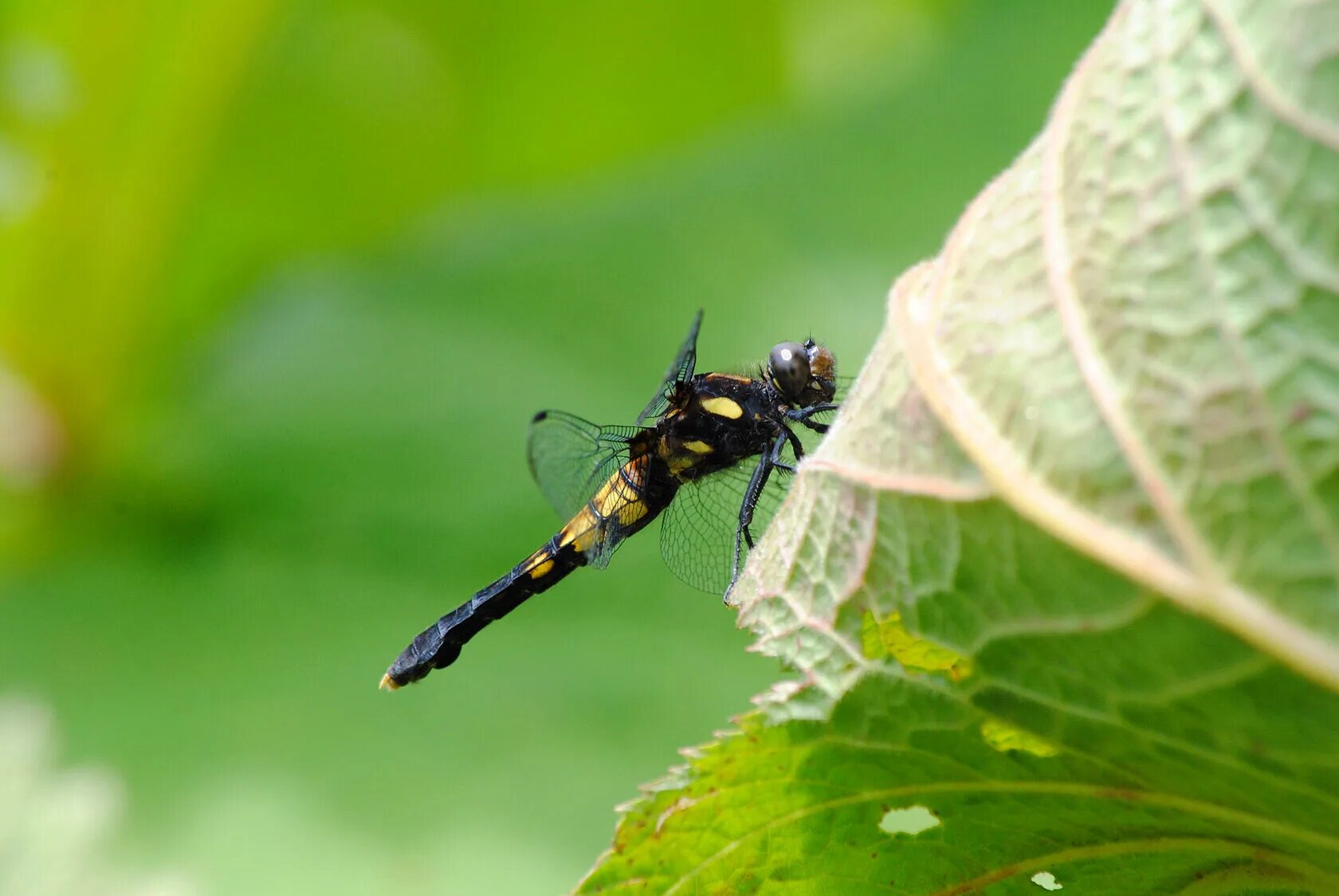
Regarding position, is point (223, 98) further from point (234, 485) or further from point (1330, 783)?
point (1330, 783)

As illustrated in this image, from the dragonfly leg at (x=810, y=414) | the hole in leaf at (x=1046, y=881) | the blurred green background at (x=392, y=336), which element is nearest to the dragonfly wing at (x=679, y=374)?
the dragonfly leg at (x=810, y=414)

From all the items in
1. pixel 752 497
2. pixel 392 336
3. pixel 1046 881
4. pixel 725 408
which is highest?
pixel 392 336

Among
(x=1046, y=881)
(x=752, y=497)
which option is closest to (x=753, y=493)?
(x=752, y=497)

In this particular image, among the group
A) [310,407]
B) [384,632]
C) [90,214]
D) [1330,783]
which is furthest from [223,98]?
[1330,783]

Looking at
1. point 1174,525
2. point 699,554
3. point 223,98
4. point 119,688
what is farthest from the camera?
point 223,98

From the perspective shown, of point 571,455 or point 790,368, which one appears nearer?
point 790,368

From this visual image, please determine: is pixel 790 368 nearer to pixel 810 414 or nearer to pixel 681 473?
pixel 810 414

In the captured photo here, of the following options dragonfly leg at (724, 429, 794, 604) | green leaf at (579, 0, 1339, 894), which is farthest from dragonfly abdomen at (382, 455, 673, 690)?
green leaf at (579, 0, 1339, 894)

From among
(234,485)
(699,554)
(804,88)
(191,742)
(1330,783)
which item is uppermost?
(804,88)
